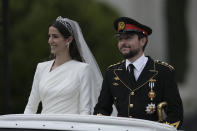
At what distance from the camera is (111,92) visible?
623 centimetres

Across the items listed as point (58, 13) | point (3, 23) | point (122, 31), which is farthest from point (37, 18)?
point (122, 31)

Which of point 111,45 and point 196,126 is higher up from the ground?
point 111,45

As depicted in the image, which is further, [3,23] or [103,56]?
[103,56]

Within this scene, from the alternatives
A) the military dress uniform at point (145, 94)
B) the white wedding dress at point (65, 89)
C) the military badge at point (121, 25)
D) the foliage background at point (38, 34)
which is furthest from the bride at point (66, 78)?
the foliage background at point (38, 34)

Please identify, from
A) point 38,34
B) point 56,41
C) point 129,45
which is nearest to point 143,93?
point 129,45

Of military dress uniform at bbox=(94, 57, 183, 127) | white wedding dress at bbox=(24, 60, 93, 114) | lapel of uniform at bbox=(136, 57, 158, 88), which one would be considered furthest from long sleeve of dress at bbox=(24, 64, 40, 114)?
lapel of uniform at bbox=(136, 57, 158, 88)

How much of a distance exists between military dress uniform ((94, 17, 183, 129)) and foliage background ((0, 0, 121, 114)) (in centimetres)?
1410

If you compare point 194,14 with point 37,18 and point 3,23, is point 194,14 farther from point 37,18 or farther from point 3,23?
point 3,23

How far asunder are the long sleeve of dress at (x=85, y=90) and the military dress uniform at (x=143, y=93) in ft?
1.29

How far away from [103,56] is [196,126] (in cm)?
521

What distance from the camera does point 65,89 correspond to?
6668 millimetres

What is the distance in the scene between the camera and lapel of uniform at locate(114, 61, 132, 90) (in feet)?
20.2

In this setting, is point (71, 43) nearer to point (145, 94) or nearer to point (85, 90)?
point (85, 90)

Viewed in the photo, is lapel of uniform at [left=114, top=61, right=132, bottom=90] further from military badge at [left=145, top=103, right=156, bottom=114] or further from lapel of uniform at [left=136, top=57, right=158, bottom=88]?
military badge at [left=145, top=103, right=156, bottom=114]
